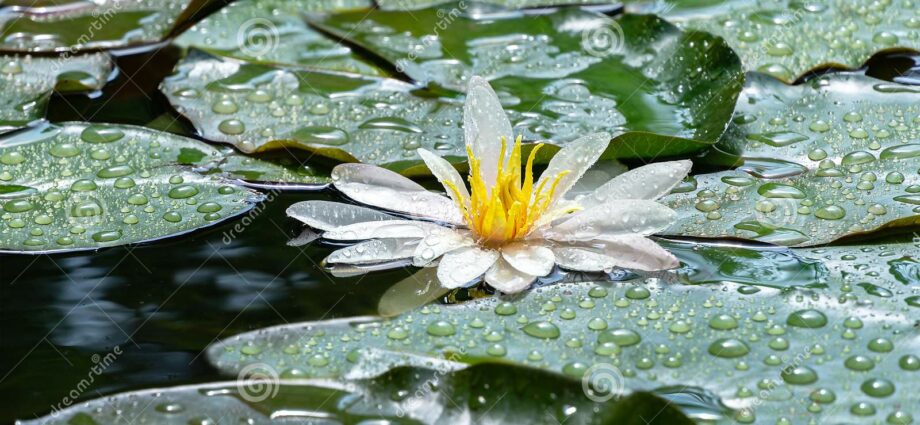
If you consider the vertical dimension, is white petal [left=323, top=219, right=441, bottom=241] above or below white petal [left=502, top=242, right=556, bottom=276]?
above

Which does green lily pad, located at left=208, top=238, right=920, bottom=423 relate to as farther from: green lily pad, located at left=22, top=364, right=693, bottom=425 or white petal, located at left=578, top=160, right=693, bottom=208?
white petal, located at left=578, top=160, right=693, bottom=208

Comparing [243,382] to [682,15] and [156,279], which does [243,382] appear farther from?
[682,15]

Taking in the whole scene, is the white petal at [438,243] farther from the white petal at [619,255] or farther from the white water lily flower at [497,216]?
the white petal at [619,255]

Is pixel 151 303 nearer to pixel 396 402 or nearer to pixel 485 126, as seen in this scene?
pixel 396 402

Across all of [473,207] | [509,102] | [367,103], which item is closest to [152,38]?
[367,103]

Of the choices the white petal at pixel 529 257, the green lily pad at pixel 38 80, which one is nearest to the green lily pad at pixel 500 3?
the green lily pad at pixel 38 80

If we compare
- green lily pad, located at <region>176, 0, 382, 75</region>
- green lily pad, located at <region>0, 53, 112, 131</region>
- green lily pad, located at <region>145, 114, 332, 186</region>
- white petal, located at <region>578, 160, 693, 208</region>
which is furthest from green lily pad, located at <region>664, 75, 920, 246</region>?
green lily pad, located at <region>0, 53, 112, 131</region>
